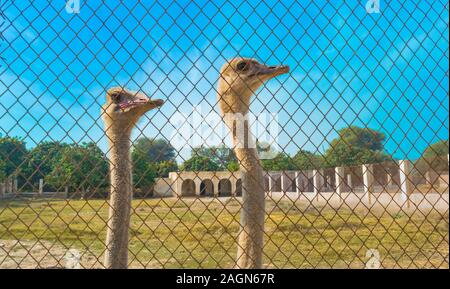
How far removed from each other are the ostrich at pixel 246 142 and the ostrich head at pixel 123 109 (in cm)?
81

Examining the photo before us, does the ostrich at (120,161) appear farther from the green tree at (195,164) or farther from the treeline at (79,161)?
the green tree at (195,164)

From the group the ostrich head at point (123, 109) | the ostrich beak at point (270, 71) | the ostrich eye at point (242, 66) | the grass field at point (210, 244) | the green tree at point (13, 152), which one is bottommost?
the grass field at point (210, 244)

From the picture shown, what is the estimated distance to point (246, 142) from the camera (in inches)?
147

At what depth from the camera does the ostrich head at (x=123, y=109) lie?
13.6 ft

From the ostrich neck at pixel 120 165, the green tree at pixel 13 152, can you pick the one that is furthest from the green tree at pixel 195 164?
the green tree at pixel 13 152

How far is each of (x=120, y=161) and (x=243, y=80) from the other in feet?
4.61

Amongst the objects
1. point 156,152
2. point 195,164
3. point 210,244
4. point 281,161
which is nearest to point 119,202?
point 156,152

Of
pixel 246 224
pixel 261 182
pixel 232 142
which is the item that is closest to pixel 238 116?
pixel 232 142

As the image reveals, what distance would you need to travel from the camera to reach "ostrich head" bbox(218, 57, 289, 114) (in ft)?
12.6

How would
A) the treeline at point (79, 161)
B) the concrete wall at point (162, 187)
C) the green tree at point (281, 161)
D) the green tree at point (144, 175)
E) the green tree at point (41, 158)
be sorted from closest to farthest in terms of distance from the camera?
1. the green tree at point (41, 158)
2. the treeline at point (79, 161)
3. the green tree at point (144, 175)
4. the green tree at point (281, 161)
5. the concrete wall at point (162, 187)
